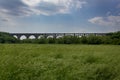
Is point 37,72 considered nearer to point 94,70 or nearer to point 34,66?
point 34,66

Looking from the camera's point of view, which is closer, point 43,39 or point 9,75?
point 9,75

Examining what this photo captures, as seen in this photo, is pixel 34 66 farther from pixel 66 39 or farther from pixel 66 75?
pixel 66 39

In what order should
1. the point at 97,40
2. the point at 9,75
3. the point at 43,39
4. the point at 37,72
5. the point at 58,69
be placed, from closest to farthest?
the point at 9,75
the point at 37,72
the point at 58,69
the point at 97,40
the point at 43,39

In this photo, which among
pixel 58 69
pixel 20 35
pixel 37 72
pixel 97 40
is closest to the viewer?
pixel 37 72

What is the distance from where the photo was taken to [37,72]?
22.7 feet

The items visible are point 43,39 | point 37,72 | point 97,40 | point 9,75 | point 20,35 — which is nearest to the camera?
point 9,75

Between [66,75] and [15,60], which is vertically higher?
A: [15,60]

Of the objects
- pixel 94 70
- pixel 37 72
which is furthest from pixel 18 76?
pixel 94 70

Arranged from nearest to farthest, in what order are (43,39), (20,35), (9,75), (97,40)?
Result: 1. (9,75)
2. (97,40)
3. (43,39)
4. (20,35)

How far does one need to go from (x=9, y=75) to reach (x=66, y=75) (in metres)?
1.96

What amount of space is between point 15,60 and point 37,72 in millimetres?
1266

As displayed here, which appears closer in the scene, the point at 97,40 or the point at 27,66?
the point at 27,66

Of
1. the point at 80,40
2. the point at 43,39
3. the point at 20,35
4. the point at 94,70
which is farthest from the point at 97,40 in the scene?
the point at 94,70

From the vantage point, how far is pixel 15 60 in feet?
25.2
